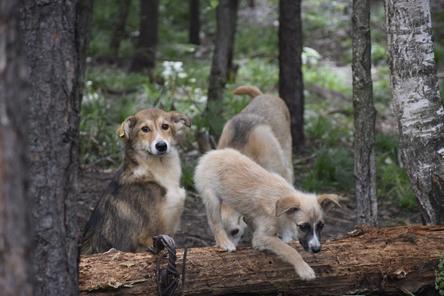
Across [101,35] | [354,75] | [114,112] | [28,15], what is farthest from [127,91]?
[28,15]

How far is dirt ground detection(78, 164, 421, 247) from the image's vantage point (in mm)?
9344

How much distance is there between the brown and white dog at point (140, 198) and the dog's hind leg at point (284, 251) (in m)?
0.97

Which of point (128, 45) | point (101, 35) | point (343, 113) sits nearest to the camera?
point (343, 113)

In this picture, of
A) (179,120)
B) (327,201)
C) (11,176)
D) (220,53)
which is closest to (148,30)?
(220,53)

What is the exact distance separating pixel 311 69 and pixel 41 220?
46.4ft

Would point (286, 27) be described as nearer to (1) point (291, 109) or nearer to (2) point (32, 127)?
(1) point (291, 109)

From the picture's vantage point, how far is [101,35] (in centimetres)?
1791

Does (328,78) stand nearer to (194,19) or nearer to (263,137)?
(194,19)

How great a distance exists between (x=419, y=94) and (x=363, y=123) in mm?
925

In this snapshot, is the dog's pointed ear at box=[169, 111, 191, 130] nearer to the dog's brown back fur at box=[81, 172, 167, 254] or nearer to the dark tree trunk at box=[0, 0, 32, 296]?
the dog's brown back fur at box=[81, 172, 167, 254]

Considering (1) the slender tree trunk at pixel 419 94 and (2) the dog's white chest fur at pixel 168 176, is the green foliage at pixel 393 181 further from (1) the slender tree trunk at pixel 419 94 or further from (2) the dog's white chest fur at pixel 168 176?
(2) the dog's white chest fur at pixel 168 176

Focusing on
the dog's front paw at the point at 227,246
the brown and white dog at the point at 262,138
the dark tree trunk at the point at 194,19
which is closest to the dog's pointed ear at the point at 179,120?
the dog's front paw at the point at 227,246

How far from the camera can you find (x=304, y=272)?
20.5ft

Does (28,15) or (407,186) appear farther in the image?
(407,186)
